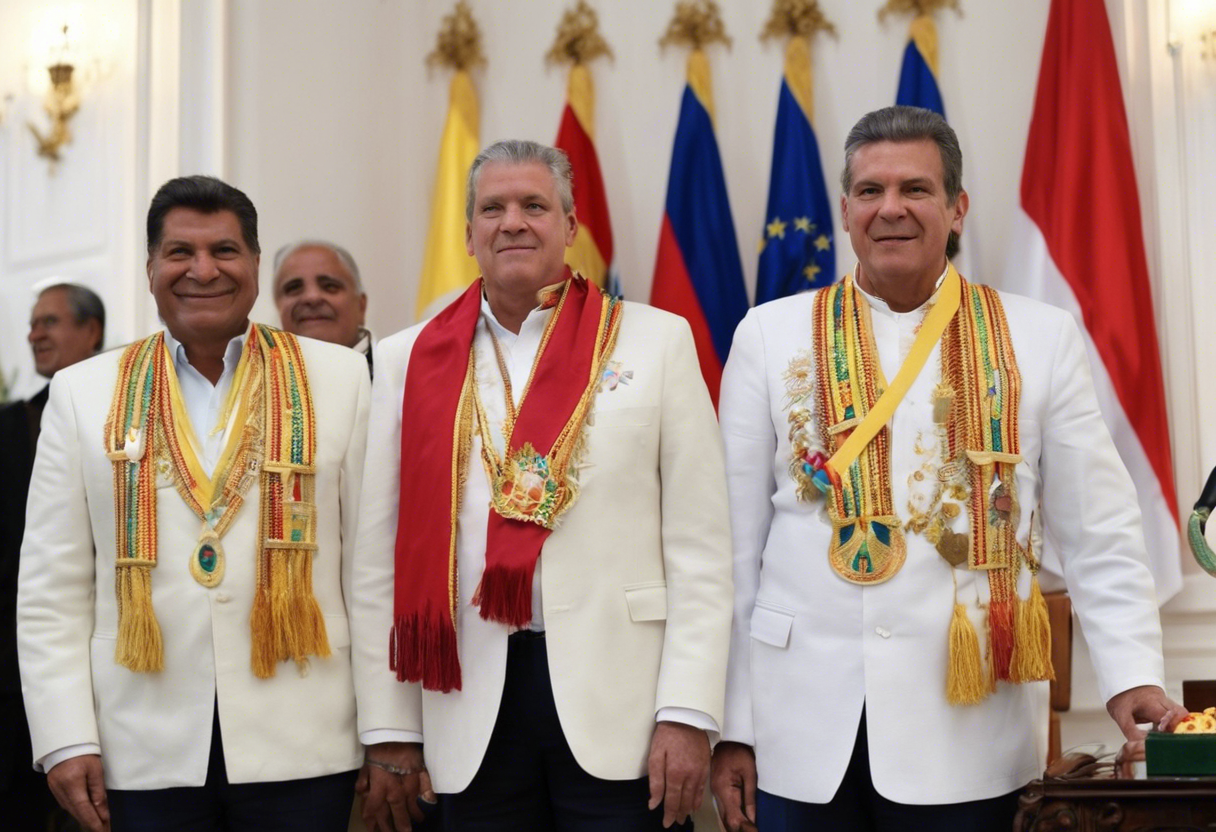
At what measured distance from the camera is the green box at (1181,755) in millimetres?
2070

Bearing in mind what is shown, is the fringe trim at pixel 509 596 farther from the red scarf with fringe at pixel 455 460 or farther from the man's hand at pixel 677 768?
the man's hand at pixel 677 768

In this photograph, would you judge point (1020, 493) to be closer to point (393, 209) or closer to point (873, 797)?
point (873, 797)

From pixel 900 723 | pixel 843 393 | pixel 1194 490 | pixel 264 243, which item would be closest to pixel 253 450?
pixel 843 393

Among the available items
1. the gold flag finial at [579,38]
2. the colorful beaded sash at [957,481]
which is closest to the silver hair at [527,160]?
the colorful beaded sash at [957,481]

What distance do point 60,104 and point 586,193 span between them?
1.72 metres

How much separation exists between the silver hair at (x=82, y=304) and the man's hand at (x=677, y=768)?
106 inches

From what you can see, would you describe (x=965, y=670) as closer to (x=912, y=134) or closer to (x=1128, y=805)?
(x=1128, y=805)

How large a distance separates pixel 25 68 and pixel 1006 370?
3.95 m

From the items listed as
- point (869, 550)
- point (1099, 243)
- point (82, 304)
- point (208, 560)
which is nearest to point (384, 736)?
point (208, 560)

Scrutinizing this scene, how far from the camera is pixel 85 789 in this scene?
2539mm

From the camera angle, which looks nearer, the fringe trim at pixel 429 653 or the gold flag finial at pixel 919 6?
the fringe trim at pixel 429 653

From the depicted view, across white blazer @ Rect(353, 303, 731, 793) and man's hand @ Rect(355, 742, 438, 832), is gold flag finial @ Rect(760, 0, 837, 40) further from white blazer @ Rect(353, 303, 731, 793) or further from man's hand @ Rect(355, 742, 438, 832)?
man's hand @ Rect(355, 742, 438, 832)

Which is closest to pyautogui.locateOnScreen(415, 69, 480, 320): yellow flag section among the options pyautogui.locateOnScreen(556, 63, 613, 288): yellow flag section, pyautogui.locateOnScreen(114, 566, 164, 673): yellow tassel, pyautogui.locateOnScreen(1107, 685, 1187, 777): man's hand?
pyautogui.locateOnScreen(556, 63, 613, 288): yellow flag section

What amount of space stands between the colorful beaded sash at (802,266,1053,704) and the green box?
0.29 metres
